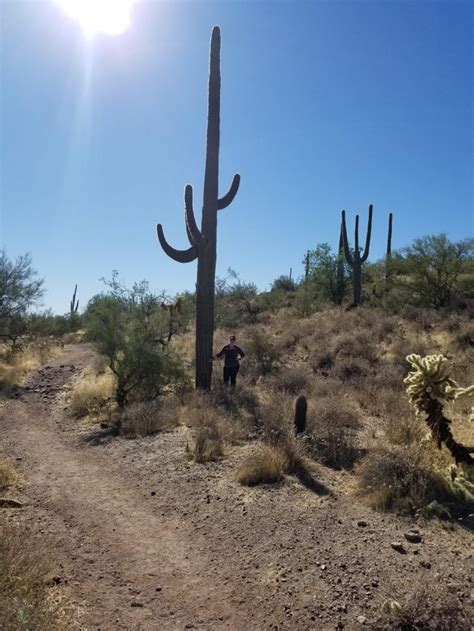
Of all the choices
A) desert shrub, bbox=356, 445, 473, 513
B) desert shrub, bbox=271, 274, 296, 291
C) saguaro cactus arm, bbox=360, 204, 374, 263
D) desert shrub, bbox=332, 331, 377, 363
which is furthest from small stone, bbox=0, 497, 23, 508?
desert shrub, bbox=271, 274, 296, 291

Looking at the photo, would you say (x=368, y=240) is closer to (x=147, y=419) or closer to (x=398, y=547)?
(x=147, y=419)

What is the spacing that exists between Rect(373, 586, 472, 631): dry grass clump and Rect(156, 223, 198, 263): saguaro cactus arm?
31.5 ft

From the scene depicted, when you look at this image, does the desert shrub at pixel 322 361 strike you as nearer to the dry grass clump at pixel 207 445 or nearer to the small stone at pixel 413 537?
the dry grass clump at pixel 207 445

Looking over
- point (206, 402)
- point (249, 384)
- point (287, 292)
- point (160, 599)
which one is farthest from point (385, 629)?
point (287, 292)

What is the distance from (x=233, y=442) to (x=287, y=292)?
28.0m

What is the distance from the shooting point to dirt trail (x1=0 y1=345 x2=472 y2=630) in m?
3.86

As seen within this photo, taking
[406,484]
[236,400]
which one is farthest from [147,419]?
[406,484]

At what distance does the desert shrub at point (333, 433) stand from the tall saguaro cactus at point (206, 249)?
3513 mm

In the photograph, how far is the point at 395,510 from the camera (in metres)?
5.40

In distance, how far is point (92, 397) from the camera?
12.4 metres

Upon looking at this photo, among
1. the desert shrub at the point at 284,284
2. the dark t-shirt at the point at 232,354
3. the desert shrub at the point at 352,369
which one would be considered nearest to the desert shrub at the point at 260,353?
the desert shrub at the point at 352,369

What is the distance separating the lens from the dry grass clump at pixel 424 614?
332 centimetres

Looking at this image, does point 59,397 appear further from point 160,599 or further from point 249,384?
point 160,599

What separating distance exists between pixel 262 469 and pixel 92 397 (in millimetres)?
7190
